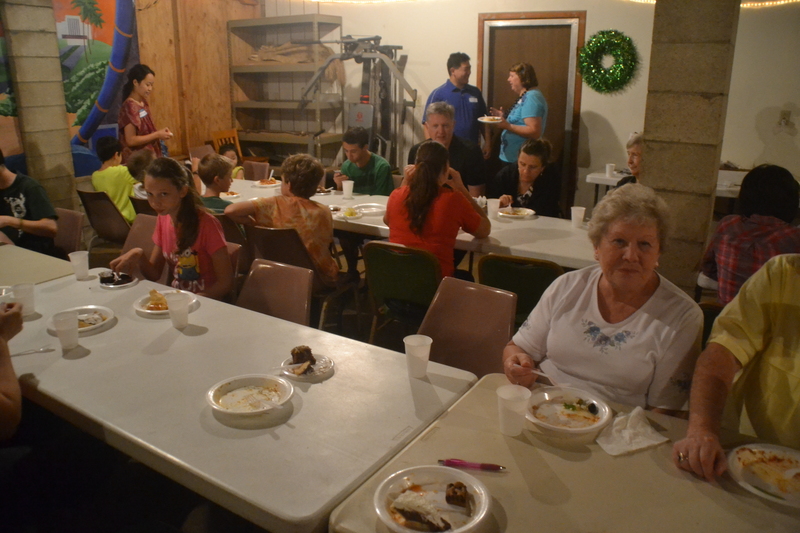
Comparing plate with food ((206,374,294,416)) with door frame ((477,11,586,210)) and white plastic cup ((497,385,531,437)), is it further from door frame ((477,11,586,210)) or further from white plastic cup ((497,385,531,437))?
door frame ((477,11,586,210))

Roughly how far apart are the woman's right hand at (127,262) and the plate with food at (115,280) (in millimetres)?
45

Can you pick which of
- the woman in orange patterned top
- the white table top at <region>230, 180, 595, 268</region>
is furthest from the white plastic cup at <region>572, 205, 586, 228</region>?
the woman in orange patterned top

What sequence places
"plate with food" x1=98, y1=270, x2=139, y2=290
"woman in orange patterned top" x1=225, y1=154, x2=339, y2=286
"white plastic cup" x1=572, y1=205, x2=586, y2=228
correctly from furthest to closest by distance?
"white plastic cup" x1=572, y1=205, x2=586, y2=228 → "woman in orange patterned top" x1=225, y1=154, x2=339, y2=286 → "plate with food" x1=98, y1=270, x2=139, y2=290

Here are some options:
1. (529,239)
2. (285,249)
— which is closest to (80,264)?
(285,249)

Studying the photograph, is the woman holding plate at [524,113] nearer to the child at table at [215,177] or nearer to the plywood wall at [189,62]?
the child at table at [215,177]

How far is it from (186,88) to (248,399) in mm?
6088

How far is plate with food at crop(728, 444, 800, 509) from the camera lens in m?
1.21

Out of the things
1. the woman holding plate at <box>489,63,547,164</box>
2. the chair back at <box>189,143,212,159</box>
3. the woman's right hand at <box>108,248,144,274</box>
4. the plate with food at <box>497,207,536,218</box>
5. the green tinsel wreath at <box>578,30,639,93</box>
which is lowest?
the woman's right hand at <box>108,248,144,274</box>

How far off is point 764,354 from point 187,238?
7.14 feet

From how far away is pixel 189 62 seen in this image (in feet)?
22.5

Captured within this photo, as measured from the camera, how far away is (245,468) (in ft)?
4.40

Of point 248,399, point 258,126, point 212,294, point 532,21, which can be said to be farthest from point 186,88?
point 248,399

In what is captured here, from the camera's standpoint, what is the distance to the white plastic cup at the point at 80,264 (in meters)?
2.62

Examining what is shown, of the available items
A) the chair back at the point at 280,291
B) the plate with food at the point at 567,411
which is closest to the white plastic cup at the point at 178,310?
the chair back at the point at 280,291
